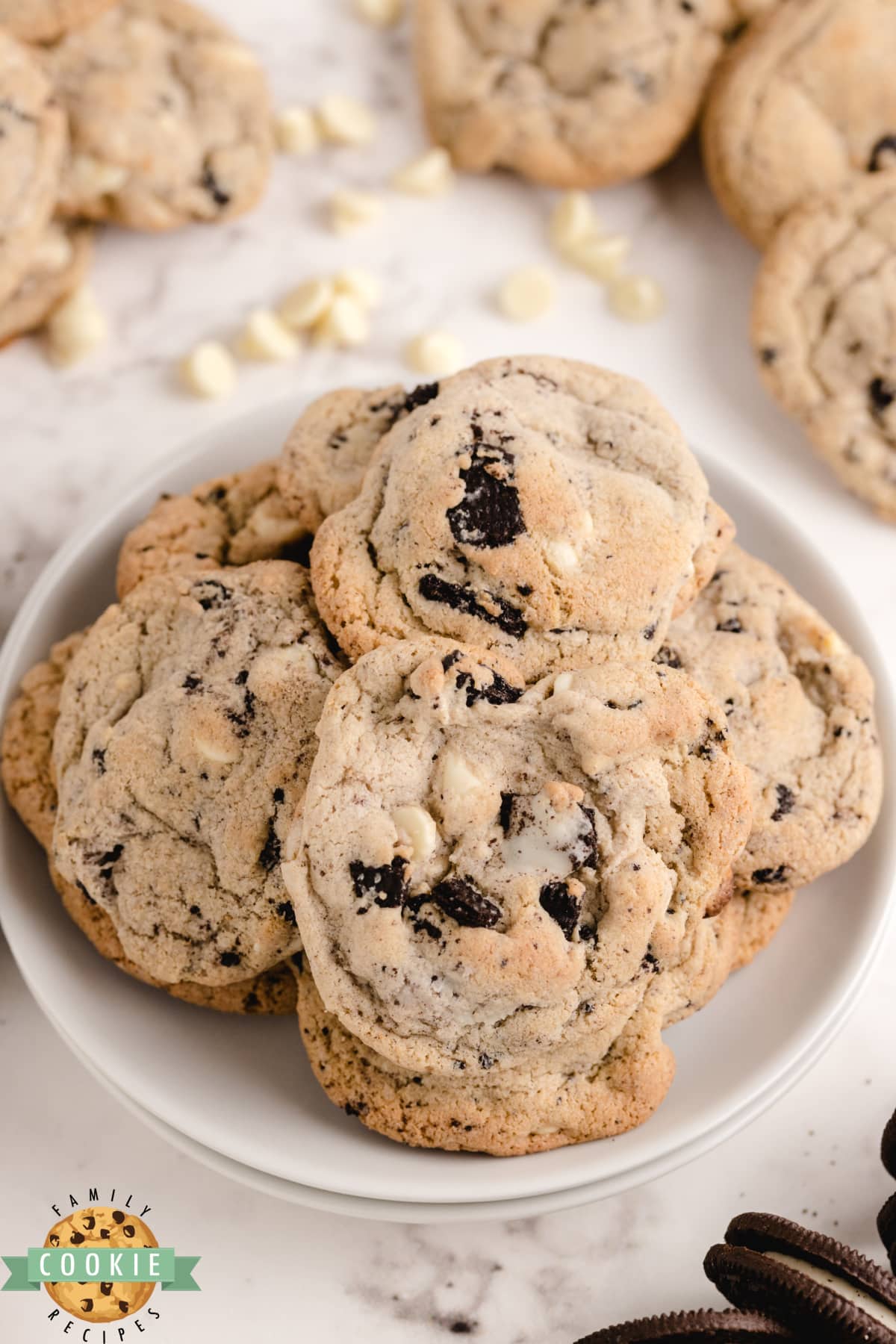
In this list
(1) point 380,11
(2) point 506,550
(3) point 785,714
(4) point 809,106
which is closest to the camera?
(2) point 506,550

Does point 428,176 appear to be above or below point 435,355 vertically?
above

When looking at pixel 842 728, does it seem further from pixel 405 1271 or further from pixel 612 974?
pixel 405 1271

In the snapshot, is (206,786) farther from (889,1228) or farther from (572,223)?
(572,223)

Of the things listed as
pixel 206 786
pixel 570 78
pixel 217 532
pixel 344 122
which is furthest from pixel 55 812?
pixel 570 78

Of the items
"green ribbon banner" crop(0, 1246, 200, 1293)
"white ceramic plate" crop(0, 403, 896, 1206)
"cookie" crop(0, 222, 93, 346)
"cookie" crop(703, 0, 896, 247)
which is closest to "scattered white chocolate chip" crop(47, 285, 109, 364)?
"cookie" crop(0, 222, 93, 346)

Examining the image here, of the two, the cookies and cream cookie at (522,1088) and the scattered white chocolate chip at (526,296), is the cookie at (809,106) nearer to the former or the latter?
the scattered white chocolate chip at (526,296)

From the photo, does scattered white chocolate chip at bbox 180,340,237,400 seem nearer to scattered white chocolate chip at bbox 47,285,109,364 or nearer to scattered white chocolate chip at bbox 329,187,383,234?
scattered white chocolate chip at bbox 47,285,109,364
